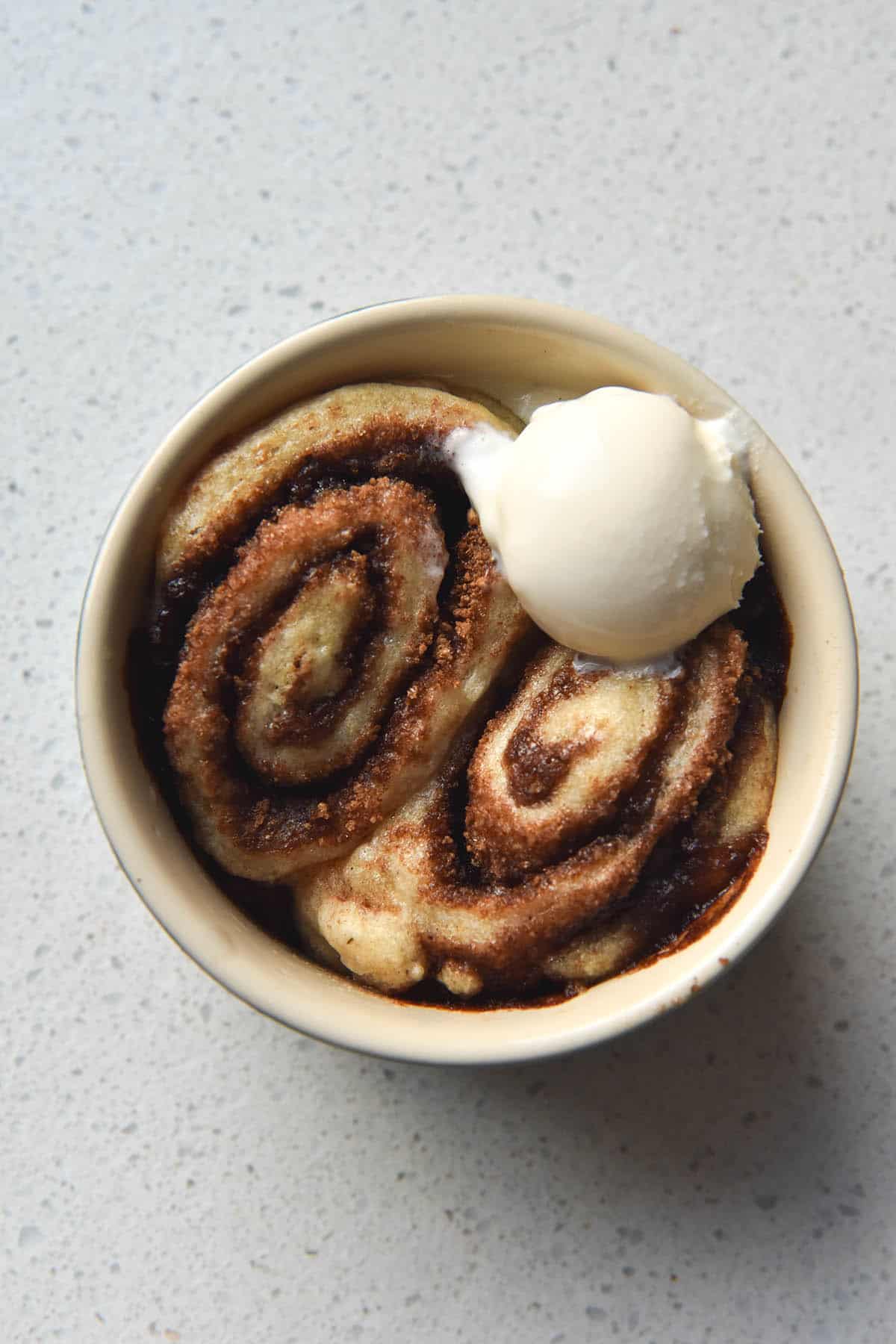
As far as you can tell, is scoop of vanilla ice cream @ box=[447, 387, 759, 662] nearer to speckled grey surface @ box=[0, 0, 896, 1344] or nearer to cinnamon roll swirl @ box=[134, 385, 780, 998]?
cinnamon roll swirl @ box=[134, 385, 780, 998]

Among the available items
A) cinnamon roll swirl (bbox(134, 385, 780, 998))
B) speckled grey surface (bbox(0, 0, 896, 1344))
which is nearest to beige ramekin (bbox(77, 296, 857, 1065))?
cinnamon roll swirl (bbox(134, 385, 780, 998))

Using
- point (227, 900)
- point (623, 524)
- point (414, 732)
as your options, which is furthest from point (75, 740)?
point (623, 524)

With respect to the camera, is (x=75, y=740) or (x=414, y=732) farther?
(x=75, y=740)

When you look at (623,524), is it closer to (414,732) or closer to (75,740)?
(414,732)

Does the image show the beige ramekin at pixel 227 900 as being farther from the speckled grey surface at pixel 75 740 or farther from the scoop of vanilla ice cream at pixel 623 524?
the speckled grey surface at pixel 75 740

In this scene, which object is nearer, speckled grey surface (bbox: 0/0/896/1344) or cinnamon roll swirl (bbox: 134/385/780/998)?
cinnamon roll swirl (bbox: 134/385/780/998)

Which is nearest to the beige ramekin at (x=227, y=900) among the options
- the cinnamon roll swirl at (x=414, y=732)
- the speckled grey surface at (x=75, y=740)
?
the cinnamon roll swirl at (x=414, y=732)
